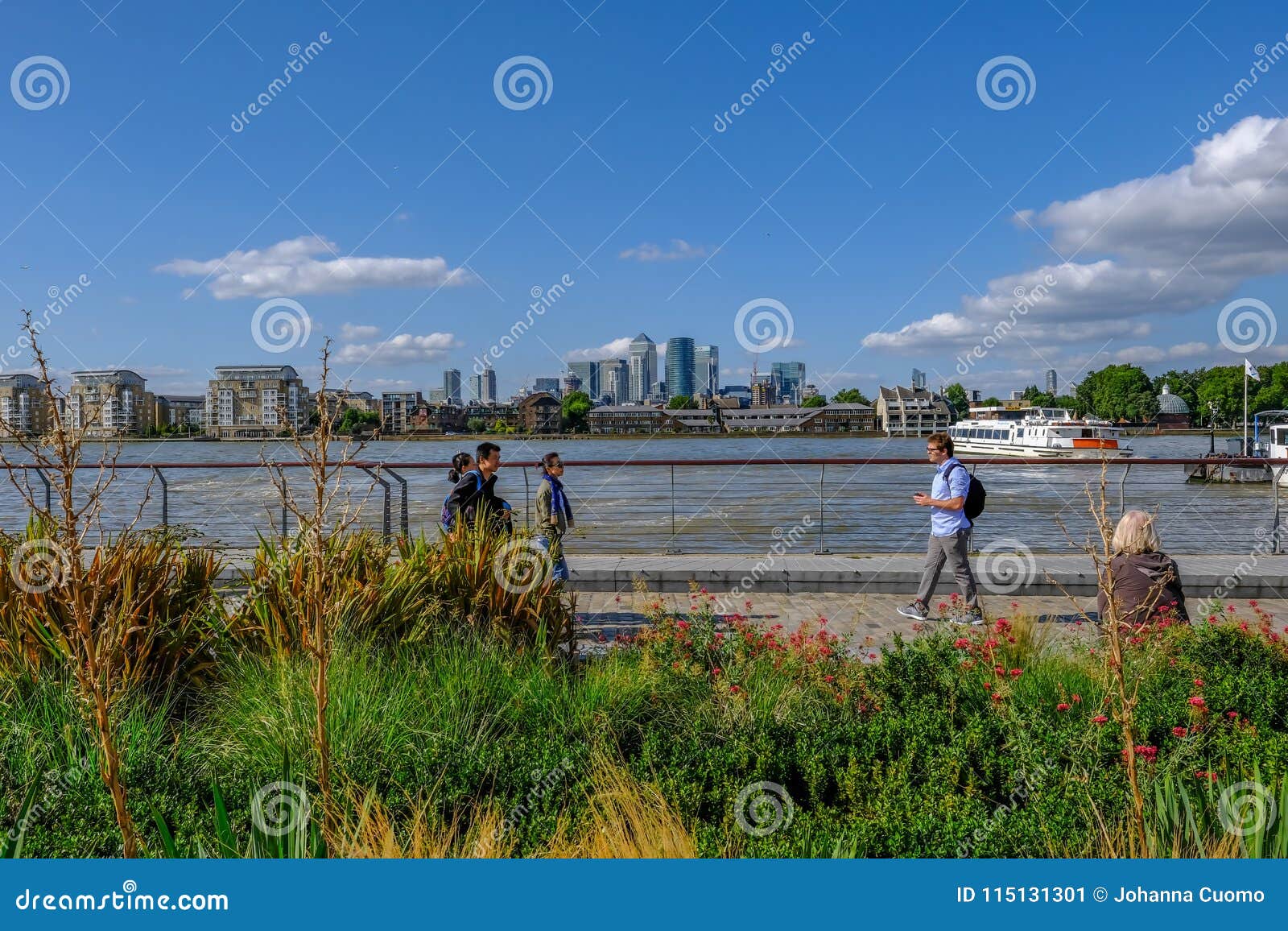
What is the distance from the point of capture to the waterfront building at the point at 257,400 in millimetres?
4038

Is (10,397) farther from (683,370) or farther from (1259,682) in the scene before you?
(683,370)

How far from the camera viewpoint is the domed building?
152 meters

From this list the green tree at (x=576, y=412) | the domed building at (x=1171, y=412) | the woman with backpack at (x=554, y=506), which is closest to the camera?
the woman with backpack at (x=554, y=506)

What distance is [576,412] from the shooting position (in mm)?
77438

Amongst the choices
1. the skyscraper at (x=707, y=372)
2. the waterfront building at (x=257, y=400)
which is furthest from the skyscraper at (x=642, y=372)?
the waterfront building at (x=257, y=400)

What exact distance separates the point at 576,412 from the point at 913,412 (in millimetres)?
56237

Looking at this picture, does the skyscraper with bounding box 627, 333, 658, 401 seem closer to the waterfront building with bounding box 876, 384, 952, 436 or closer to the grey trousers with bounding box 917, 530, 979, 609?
the waterfront building with bounding box 876, 384, 952, 436

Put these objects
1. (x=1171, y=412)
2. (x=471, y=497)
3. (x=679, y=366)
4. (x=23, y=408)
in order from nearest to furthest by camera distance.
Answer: (x=23, y=408)
(x=471, y=497)
(x=1171, y=412)
(x=679, y=366)

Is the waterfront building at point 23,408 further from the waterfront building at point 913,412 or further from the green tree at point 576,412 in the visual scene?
the waterfront building at point 913,412

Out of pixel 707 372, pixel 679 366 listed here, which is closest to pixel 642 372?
pixel 707 372

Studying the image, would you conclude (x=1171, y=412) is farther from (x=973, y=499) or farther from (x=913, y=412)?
(x=973, y=499)

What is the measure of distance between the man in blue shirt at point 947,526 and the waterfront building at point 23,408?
6.87 m

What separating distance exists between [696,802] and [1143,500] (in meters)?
23.0

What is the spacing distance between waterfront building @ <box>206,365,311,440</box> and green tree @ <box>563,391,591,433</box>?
30.5 meters
